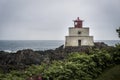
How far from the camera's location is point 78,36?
131 ft

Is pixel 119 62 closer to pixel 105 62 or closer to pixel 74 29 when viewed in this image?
pixel 105 62

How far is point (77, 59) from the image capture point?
1773 centimetres

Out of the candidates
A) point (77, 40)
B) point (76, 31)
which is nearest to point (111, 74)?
point (76, 31)

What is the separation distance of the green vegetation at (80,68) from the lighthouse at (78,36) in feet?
69.8

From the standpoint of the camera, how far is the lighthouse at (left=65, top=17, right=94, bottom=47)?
39719 millimetres

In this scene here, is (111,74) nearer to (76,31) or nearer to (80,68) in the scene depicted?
(80,68)

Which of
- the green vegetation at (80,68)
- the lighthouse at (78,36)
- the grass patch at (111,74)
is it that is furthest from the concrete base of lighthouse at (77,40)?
the grass patch at (111,74)

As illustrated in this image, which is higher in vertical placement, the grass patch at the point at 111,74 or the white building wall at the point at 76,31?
the white building wall at the point at 76,31

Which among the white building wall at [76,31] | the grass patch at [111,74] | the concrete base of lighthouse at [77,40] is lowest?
the grass patch at [111,74]

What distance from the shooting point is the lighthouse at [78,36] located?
3972cm

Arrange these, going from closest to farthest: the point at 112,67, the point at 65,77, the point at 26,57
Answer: the point at 65,77 < the point at 112,67 < the point at 26,57

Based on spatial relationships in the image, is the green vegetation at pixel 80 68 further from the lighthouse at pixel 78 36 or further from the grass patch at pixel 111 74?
the lighthouse at pixel 78 36

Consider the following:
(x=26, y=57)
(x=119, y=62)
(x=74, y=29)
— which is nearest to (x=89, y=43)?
(x=74, y=29)

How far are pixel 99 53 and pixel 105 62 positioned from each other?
62 cm
